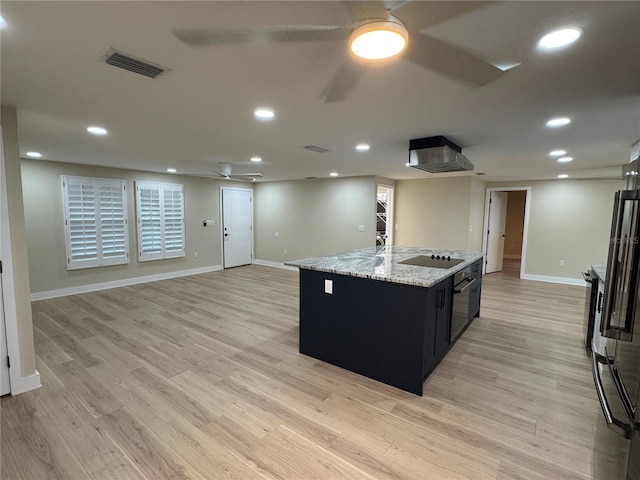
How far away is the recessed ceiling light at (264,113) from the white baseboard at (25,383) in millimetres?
2897

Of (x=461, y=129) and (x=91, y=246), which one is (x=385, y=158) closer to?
(x=461, y=129)

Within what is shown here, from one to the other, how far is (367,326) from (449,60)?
6.95ft

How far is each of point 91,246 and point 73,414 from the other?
4285 mm

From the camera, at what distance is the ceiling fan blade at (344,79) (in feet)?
4.71

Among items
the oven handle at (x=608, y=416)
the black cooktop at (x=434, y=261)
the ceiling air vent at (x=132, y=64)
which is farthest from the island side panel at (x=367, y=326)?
the ceiling air vent at (x=132, y=64)

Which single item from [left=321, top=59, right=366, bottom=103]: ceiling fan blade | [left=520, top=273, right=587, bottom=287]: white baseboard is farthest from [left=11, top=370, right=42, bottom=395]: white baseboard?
[left=520, top=273, right=587, bottom=287]: white baseboard

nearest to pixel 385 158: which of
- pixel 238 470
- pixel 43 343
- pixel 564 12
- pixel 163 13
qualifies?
pixel 564 12

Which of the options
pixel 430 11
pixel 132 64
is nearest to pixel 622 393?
pixel 430 11

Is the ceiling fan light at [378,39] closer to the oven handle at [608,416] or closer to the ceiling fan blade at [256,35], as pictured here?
the ceiling fan blade at [256,35]

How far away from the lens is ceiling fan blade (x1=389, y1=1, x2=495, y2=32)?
1.22 meters

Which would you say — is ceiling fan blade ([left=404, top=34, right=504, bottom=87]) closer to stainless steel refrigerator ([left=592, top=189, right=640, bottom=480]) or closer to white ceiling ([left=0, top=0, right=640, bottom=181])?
white ceiling ([left=0, top=0, right=640, bottom=181])

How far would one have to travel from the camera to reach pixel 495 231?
7.81m

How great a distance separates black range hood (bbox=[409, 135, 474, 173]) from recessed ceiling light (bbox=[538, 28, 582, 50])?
1651mm

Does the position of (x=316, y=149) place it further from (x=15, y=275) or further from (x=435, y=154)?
(x=15, y=275)
